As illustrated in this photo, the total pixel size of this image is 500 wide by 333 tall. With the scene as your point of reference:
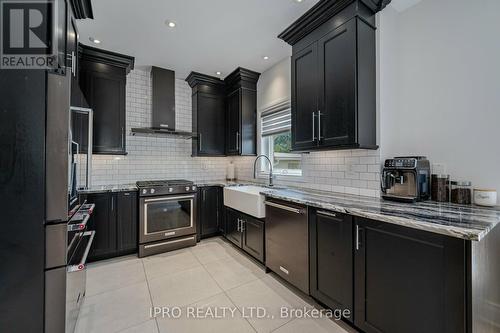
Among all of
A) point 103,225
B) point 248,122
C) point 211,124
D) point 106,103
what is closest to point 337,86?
point 248,122

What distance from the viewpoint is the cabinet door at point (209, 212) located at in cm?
361

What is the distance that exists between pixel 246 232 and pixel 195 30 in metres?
2.60

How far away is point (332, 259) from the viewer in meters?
1.77

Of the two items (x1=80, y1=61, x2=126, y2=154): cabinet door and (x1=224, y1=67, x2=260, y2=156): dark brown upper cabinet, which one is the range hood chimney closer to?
(x1=80, y1=61, x2=126, y2=154): cabinet door

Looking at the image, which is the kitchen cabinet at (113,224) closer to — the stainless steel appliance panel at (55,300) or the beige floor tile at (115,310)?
the beige floor tile at (115,310)

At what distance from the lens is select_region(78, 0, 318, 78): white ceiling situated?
2150mm

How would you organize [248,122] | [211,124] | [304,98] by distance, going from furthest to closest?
[211,124]
[248,122]
[304,98]

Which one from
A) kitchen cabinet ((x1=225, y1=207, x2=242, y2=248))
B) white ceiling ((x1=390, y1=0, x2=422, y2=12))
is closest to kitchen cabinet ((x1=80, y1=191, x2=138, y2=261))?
kitchen cabinet ((x1=225, y1=207, x2=242, y2=248))

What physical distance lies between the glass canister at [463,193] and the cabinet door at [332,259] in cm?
93

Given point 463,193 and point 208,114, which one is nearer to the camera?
point 463,193

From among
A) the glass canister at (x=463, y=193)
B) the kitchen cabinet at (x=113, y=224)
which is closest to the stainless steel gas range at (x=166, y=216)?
the kitchen cabinet at (x=113, y=224)

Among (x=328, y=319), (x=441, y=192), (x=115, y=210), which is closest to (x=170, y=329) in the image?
(x=328, y=319)

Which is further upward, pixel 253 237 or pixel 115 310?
pixel 253 237

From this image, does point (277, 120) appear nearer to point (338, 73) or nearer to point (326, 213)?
point (338, 73)
